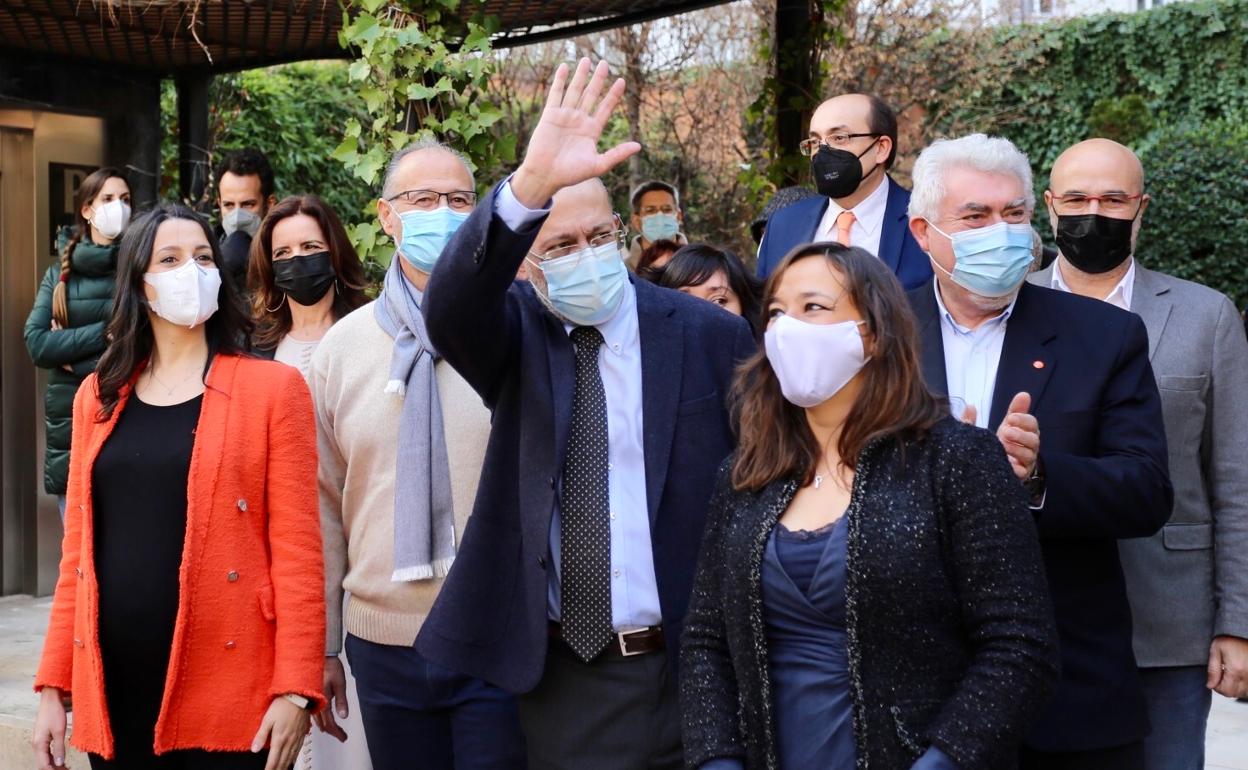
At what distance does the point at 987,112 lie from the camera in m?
15.9

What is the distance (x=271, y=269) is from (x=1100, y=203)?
2771 millimetres

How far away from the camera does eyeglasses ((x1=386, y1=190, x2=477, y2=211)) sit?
4.07 m

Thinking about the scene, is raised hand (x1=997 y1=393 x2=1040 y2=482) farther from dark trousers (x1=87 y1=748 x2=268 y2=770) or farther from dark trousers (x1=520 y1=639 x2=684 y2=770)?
dark trousers (x1=87 y1=748 x2=268 y2=770)

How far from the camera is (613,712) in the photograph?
314cm

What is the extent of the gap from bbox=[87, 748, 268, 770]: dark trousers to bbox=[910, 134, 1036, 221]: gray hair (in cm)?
213

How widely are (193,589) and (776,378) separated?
159 centimetres

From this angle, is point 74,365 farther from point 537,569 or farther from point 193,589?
point 537,569

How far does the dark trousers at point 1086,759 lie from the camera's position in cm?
323

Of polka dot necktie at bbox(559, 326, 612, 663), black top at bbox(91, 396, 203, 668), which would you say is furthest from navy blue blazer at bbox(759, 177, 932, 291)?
black top at bbox(91, 396, 203, 668)

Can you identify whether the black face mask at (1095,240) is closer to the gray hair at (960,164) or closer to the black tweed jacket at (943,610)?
the gray hair at (960,164)

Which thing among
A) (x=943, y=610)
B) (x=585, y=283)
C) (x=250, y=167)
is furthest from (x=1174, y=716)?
(x=250, y=167)

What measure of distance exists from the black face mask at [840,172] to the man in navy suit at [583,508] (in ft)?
5.80

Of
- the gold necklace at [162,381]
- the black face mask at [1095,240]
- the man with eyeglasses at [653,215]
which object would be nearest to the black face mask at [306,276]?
the gold necklace at [162,381]

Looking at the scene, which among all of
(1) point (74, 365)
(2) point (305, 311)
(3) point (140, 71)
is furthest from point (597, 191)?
(3) point (140, 71)
